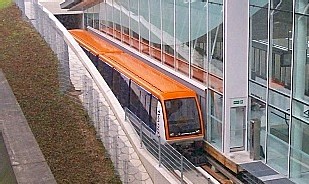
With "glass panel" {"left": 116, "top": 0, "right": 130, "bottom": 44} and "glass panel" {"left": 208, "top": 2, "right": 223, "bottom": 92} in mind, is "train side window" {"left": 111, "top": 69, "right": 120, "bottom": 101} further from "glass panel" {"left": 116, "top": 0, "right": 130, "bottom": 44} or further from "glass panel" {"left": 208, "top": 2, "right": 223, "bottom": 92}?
"glass panel" {"left": 116, "top": 0, "right": 130, "bottom": 44}

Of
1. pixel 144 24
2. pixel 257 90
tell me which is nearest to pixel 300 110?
pixel 257 90

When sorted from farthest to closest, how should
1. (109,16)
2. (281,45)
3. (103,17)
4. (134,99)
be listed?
(103,17)
(109,16)
(134,99)
(281,45)

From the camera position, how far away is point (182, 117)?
13.6m

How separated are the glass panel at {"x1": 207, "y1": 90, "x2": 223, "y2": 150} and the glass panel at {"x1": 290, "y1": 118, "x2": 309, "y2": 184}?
242cm

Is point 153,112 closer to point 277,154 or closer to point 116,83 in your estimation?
point 116,83

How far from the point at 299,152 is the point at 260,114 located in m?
1.71

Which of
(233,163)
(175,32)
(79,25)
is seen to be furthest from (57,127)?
(79,25)

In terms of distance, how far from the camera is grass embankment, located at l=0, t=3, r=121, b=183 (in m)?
9.38

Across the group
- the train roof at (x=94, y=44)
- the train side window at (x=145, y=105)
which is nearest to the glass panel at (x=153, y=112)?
the train side window at (x=145, y=105)

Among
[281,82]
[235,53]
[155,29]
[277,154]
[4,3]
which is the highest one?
[4,3]

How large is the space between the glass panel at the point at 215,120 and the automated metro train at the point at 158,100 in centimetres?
21

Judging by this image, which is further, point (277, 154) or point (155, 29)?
point (155, 29)

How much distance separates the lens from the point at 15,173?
27.8 ft

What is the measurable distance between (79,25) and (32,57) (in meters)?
12.6
